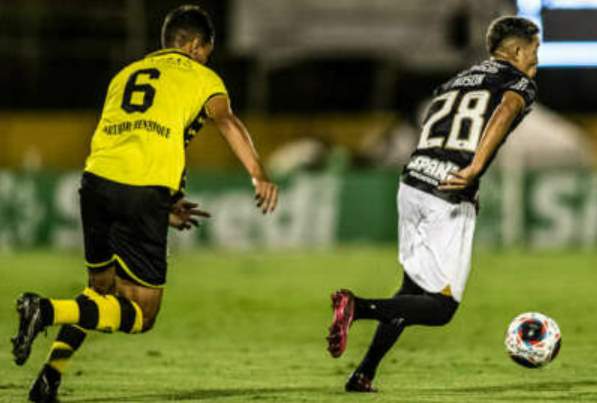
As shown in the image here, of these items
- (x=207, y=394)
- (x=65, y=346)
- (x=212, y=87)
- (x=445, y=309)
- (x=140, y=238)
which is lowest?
(x=207, y=394)

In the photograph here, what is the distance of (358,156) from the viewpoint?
29.5m

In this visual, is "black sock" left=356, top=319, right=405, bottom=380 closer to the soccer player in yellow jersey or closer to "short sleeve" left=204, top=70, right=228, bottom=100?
the soccer player in yellow jersey

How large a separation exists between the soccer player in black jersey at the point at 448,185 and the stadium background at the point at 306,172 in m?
0.52

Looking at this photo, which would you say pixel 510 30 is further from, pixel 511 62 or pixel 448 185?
pixel 448 185

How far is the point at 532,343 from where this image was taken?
29.6 feet

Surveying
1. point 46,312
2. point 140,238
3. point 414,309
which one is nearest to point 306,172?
point 414,309

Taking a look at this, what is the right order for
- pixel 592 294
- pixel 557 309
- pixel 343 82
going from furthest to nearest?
pixel 343 82, pixel 592 294, pixel 557 309

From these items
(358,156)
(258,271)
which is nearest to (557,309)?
(258,271)

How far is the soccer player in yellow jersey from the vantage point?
830 cm

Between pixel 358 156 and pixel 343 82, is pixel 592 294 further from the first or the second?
pixel 343 82

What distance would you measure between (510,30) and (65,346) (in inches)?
116

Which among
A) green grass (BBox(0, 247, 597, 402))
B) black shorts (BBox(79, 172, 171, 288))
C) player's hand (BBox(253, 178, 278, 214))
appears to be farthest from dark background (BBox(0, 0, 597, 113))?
player's hand (BBox(253, 178, 278, 214))

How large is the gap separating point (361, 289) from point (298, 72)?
49.2 feet

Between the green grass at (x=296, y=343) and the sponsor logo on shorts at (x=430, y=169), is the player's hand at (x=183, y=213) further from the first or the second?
the sponsor logo on shorts at (x=430, y=169)
